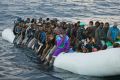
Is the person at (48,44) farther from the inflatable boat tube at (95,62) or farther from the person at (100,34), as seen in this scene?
the person at (100,34)

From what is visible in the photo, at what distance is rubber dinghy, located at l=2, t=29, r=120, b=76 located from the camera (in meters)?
12.8

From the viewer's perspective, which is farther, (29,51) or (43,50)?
(29,51)

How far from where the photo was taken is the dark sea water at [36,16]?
14672 millimetres

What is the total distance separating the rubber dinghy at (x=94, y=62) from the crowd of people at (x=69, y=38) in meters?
0.60

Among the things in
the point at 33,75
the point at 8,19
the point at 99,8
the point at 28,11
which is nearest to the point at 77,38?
the point at 33,75

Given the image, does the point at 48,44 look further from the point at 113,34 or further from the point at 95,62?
the point at 95,62

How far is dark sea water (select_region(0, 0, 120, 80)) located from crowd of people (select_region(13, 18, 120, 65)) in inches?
25.7

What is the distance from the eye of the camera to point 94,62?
13.2 metres

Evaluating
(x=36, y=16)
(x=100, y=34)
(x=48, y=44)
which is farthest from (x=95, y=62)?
(x=36, y=16)

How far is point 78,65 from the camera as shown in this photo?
13852 millimetres

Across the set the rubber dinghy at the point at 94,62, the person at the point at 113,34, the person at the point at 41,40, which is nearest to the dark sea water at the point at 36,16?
the rubber dinghy at the point at 94,62

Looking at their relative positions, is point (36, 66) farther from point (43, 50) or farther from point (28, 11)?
point (28, 11)

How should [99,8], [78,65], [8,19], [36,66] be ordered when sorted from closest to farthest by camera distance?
[78,65], [36,66], [8,19], [99,8]

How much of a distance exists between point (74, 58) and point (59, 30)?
1444mm
